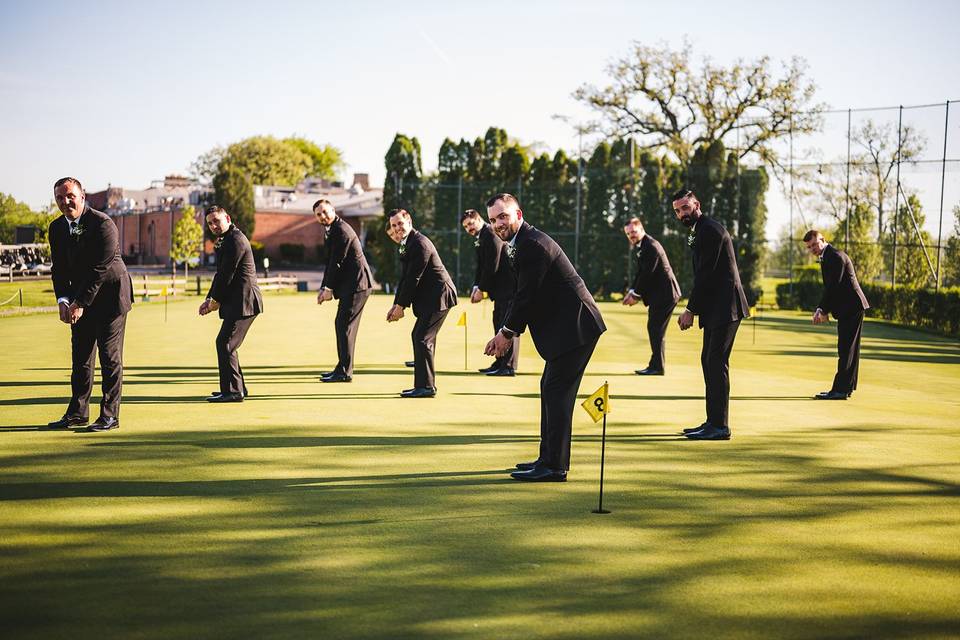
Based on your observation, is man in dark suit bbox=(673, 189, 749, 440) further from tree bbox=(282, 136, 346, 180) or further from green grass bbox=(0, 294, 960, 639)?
tree bbox=(282, 136, 346, 180)

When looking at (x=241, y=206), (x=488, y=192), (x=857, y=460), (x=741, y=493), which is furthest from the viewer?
(x=241, y=206)

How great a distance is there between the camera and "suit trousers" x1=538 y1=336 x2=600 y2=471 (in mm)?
6906

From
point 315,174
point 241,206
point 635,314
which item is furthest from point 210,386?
point 315,174

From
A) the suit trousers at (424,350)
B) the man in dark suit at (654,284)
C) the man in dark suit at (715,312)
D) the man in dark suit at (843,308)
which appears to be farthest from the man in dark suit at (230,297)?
the man in dark suit at (843,308)

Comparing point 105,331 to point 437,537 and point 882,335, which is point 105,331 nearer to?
point 437,537

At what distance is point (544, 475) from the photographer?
7121 mm

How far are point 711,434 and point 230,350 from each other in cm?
524

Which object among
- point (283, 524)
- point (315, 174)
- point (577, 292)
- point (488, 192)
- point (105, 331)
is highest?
point (315, 174)

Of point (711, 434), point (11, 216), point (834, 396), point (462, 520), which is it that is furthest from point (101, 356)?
point (11, 216)

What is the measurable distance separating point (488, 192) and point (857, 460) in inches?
1390

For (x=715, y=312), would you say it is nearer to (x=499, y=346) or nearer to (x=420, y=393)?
(x=499, y=346)

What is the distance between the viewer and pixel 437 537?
→ 219 inches

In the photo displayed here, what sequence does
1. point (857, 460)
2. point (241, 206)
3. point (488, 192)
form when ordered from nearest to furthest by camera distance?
1. point (857, 460)
2. point (488, 192)
3. point (241, 206)

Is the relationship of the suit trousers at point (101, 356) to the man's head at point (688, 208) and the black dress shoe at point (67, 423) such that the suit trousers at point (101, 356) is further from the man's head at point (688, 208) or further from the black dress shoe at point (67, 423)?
the man's head at point (688, 208)
